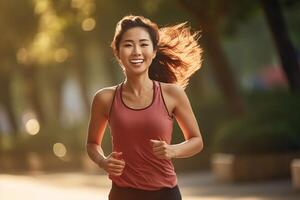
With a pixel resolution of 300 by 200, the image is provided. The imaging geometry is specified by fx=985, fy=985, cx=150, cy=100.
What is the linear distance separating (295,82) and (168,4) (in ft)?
25.9

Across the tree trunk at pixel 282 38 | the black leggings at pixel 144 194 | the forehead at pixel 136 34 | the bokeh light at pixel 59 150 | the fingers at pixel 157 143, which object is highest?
the bokeh light at pixel 59 150

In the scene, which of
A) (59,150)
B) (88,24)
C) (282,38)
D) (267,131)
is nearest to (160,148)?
(267,131)

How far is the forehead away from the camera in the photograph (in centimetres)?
578

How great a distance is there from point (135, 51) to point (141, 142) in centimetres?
56

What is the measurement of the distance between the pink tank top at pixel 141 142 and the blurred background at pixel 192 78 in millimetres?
15474

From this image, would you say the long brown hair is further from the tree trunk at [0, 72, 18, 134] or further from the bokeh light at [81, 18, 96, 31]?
the tree trunk at [0, 72, 18, 134]

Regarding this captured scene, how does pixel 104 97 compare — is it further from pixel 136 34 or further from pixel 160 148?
pixel 160 148

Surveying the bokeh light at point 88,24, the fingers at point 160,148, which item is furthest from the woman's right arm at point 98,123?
the bokeh light at point 88,24

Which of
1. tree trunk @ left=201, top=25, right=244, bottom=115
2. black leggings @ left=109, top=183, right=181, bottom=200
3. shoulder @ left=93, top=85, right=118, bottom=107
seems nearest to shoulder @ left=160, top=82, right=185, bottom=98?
shoulder @ left=93, top=85, right=118, bottom=107

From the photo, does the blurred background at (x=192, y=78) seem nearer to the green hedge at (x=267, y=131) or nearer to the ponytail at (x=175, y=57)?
the green hedge at (x=267, y=131)

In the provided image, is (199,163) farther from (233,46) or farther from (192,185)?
(233,46)

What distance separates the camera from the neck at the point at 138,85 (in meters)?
5.82

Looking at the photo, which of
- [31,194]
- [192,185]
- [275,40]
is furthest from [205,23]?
[31,194]

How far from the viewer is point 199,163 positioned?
27938 mm
